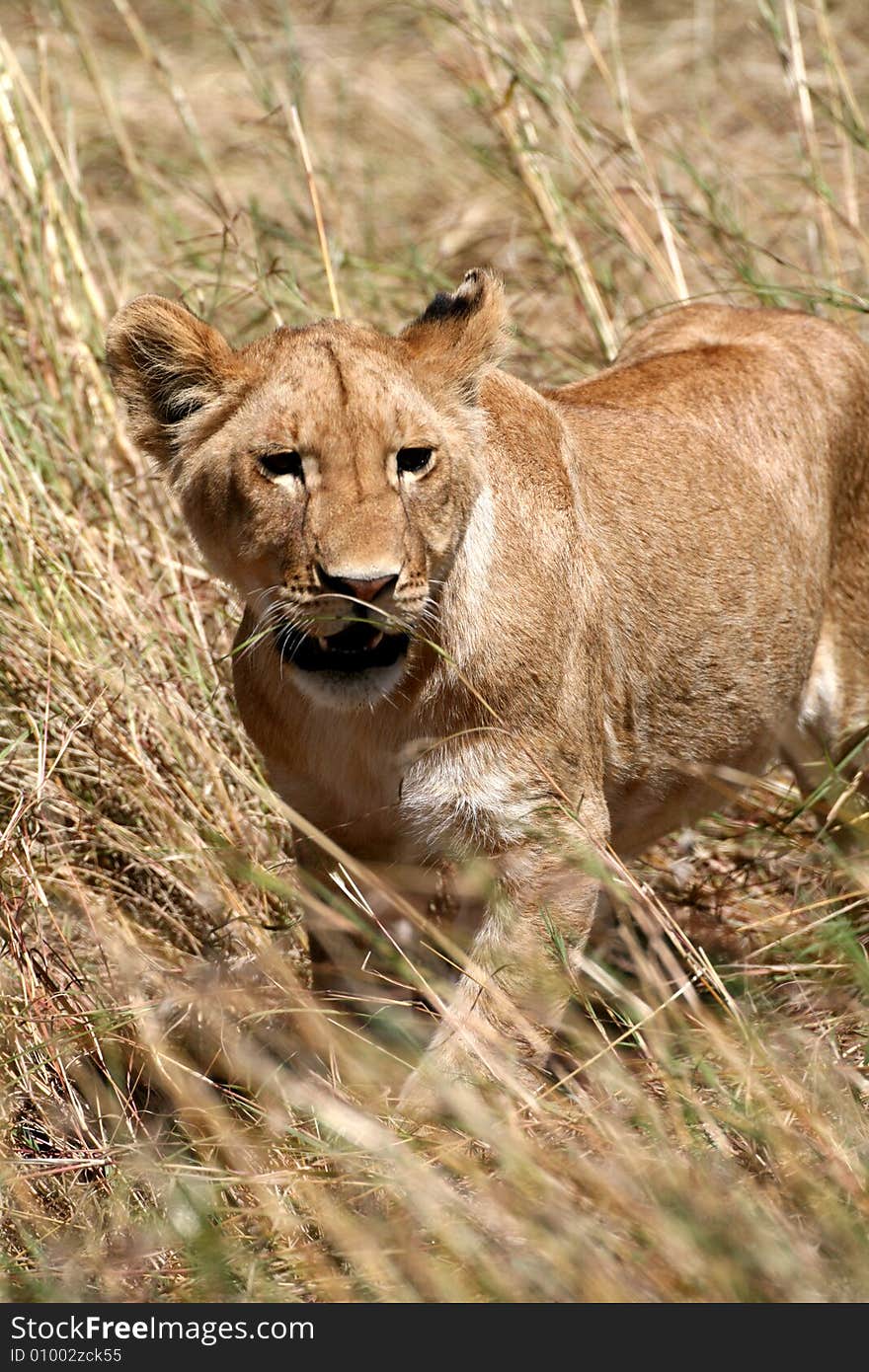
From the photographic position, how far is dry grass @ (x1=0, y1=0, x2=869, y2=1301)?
269cm

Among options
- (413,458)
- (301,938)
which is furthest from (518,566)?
(301,938)

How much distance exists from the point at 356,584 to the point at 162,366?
729 millimetres

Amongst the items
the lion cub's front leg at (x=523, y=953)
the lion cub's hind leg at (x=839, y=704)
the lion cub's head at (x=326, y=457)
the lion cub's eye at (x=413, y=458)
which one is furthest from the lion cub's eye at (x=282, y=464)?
the lion cub's hind leg at (x=839, y=704)

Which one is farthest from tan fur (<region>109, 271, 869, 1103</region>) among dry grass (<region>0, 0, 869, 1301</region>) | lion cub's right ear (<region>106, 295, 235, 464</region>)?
dry grass (<region>0, 0, 869, 1301</region>)

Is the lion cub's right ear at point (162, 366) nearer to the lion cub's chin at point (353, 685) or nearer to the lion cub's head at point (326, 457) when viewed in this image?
the lion cub's head at point (326, 457)

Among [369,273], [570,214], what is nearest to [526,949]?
[570,214]

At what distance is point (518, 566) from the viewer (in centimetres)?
335

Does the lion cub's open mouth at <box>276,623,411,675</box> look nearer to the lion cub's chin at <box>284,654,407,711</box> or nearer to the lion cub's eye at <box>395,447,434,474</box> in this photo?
the lion cub's chin at <box>284,654,407,711</box>

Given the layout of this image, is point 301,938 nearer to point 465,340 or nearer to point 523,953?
point 523,953

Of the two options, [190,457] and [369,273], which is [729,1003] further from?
[369,273]

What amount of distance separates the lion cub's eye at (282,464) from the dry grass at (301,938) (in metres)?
0.89

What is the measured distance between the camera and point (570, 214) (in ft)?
18.2

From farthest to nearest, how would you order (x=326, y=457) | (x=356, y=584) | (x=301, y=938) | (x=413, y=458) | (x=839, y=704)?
1. (x=839, y=704)
2. (x=301, y=938)
3. (x=413, y=458)
4. (x=326, y=457)
5. (x=356, y=584)

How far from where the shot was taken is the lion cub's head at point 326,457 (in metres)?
2.92
